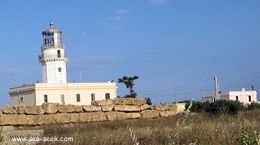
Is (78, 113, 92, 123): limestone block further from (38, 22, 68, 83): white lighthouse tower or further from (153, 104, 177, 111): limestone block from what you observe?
(38, 22, 68, 83): white lighthouse tower

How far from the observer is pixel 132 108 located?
2292cm

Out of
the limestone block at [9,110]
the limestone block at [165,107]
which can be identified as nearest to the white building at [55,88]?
the limestone block at [165,107]

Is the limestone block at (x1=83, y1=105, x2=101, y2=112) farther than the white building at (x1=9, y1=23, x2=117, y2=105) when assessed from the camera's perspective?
No

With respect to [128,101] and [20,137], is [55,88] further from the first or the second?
[20,137]

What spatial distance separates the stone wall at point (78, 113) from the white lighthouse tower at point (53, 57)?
141ft

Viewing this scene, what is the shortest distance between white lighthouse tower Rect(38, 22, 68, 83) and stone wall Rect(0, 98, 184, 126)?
42.9 m

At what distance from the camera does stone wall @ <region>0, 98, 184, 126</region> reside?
20.6 metres

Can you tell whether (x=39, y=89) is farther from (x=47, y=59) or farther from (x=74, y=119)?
(x=74, y=119)

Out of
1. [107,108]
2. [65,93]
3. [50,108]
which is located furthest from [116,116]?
[65,93]

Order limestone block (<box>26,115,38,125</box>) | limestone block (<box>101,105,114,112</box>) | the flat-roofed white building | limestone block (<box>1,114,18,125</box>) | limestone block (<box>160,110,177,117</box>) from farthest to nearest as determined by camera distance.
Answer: the flat-roofed white building, limestone block (<box>160,110,177,117</box>), limestone block (<box>101,105,114,112</box>), limestone block (<box>26,115,38,125</box>), limestone block (<box>1,114,18,125</box>)

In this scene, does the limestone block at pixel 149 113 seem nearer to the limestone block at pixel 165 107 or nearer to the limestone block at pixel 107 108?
the limestone block at pixel 165 107

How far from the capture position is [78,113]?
71.4ft

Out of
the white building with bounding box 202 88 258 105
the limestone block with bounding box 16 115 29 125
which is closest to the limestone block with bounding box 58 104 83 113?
the limestone block with bounding box 16 115 29 125

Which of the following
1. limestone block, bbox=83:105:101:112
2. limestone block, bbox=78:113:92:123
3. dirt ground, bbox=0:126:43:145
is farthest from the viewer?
limestone block, bbox=83:105:101:112
